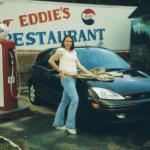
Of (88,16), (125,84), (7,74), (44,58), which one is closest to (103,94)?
(125,84)

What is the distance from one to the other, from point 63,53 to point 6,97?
212cm

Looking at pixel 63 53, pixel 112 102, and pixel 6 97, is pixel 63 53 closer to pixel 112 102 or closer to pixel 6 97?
pixel 112 102

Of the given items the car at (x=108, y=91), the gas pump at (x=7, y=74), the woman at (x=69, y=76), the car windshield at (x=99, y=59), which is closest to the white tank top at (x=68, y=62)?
the woman at (x=69, y=76)

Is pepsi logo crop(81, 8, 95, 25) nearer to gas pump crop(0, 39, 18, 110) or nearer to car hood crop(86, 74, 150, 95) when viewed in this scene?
gas pump crop(0, 39, 18, 110)

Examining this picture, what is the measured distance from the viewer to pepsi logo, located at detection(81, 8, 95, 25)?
19.3 metres

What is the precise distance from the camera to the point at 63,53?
9359mm

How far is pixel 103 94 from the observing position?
9.00 m

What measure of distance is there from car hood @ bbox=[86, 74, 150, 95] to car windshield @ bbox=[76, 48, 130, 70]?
0.85 metres

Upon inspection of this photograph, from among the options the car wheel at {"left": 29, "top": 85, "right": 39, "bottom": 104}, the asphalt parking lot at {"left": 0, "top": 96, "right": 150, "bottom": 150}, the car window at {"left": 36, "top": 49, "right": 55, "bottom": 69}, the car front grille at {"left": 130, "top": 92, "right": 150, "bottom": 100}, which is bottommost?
the asphalt parking lot at {"left": 0, "top": 96, "right": 150, "bottom": 150}

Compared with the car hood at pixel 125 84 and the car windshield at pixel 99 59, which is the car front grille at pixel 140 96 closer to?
the car hood at pixel 125 84

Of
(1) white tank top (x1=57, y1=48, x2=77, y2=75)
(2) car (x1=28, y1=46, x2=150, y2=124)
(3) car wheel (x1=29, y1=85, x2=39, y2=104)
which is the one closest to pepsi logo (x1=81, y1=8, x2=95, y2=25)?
(3) car wheel (x1=29, y1=85, x2=39, y2=104)

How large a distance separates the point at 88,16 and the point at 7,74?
9.09 metres

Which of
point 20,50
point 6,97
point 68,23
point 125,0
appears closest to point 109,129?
point 6,97

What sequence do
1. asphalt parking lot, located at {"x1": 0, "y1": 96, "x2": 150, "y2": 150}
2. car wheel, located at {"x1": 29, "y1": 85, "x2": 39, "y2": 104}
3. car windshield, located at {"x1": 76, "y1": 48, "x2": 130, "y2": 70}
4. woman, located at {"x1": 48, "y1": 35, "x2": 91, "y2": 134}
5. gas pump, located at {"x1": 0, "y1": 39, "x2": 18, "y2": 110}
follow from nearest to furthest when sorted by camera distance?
asphalt parking lot, located at {"x1": 0, "y1": 96, "x2": 150, "y2": 150}, woman, located at {"x1": 48, "y1": 35, "x2": 91, "y2": 134}, car windshield, located at {"x1": 76, "y1": 48, "x2": 130, "y2": 70}, gas pump, located at {"x1": 0, "y1": 39, "x2": 18, "y2": 110}, car wheel, located at {"x1": 29, "y1": 85, "x2": 39, "y2": 104}
